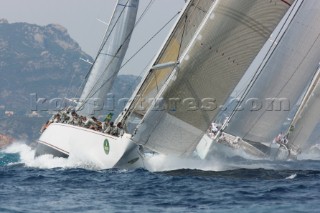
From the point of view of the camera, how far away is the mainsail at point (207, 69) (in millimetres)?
20438

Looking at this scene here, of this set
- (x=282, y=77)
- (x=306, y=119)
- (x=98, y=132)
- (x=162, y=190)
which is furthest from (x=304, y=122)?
(x=162, y=190)

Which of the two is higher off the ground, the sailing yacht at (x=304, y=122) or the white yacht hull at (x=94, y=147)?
the sailing yacht at (x=304, y=122)

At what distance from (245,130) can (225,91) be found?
42.4 ft

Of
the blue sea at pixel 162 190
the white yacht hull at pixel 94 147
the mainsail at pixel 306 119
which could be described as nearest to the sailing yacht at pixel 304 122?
the mainsail at pixel 306 119

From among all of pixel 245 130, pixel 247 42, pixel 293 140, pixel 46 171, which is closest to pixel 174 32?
pixel 247 42

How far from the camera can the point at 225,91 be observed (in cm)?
2130

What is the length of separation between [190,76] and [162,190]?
4.85 meters

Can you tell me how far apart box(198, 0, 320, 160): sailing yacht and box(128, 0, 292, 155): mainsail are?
10274 mm

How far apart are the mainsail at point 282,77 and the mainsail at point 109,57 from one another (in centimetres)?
658

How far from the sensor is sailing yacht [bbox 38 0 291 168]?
20469mm

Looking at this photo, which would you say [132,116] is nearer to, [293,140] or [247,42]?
[247,42]

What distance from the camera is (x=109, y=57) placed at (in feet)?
105

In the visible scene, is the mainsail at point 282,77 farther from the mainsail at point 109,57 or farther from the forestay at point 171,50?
the forestay at point 171,50

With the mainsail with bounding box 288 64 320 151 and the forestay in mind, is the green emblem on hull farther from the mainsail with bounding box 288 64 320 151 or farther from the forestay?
the mainsail with bounding box 288 64 320 151
